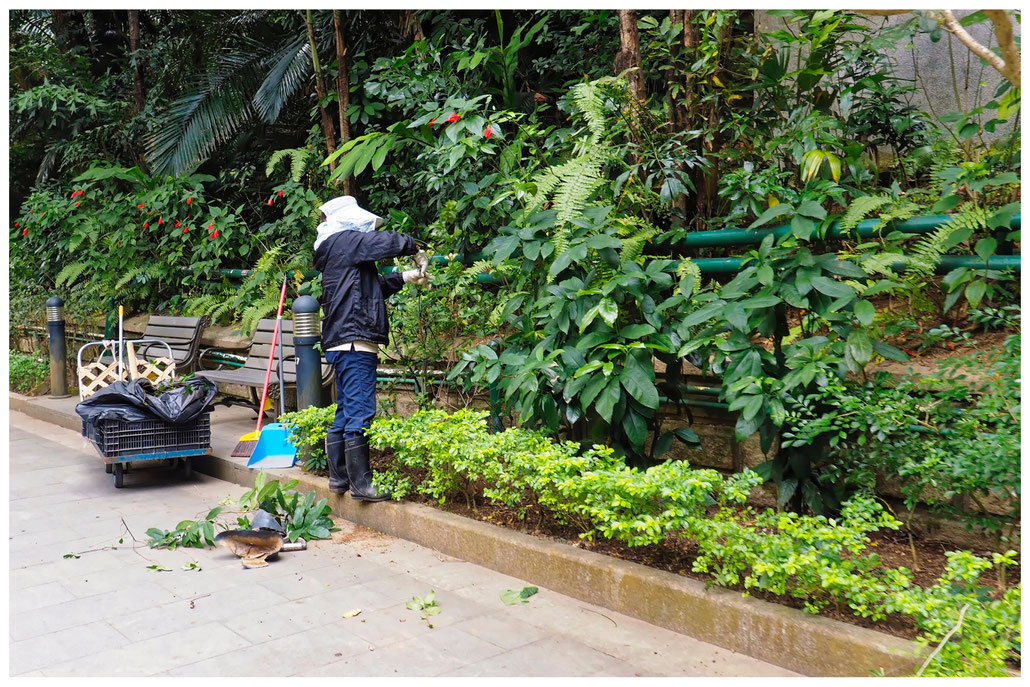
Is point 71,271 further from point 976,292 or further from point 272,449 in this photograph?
point 976,292

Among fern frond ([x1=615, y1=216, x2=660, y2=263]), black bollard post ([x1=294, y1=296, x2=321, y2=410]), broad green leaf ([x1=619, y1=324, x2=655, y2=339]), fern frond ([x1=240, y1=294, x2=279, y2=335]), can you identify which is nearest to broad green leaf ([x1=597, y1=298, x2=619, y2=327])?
broad green leaf ([x1=619, y1=324, x2=655, y2=339])

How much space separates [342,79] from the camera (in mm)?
8648

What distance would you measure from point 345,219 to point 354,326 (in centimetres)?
69

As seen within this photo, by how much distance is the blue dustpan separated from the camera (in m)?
6.63

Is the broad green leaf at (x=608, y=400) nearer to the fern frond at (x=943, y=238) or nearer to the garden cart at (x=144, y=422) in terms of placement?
the fern frond at (x=943, y=238)

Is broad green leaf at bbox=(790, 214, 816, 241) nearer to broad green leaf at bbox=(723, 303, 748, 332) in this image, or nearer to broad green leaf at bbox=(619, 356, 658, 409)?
broad green leaf at bbox=(723, 303, 748, 332)

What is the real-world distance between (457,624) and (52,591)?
210 cm

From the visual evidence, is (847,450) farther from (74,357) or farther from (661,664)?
(74,357)

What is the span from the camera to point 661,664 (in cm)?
349

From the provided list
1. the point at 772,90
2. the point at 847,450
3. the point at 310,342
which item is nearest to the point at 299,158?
the point at 310,342

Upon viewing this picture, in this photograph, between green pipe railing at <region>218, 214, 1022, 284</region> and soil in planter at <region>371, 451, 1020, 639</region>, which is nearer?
soil in planter at <region>371, 451, 1020, 639</region>

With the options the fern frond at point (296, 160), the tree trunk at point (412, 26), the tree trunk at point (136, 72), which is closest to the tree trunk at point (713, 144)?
the tree trunk at point (412, 26)

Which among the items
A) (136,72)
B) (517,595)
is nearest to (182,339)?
(136,72)

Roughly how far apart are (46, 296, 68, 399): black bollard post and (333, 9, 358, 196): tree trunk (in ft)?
13.2
